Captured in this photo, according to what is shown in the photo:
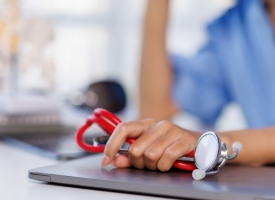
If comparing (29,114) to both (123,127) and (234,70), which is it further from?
(234,70)

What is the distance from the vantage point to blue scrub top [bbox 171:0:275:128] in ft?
4.63

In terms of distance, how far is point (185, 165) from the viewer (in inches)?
24.4

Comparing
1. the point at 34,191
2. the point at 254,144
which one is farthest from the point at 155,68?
the point at 34,191

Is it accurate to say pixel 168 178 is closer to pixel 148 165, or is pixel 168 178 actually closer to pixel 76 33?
pixel 148 165

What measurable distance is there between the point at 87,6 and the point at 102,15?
0.11 m

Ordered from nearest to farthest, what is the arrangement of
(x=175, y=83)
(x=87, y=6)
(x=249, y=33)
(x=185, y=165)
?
(x=185, y=165) < (x=249, y=33) < (x=175, y=83) < (x=87, y=6)

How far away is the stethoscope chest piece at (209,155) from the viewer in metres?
0.58

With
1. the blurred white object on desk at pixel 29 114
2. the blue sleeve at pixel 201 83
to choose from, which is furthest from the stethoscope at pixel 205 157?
the blue sleeve at pixel 201 83

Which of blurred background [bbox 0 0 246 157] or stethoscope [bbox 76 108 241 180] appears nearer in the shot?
stethoscope [bbox 76 108 241 180]

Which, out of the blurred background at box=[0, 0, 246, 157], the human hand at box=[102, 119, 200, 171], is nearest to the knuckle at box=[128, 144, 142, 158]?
the human hand at box=[102, 119, 200, 171]

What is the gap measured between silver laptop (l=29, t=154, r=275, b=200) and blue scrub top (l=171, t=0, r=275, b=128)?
2.56 ft

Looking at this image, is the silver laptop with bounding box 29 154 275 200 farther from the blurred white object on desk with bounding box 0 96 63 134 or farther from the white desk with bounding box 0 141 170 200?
the blurred white object on desk with bounding box 0 96 63 134

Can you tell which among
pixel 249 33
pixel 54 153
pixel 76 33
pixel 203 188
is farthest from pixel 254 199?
pixel 76 33

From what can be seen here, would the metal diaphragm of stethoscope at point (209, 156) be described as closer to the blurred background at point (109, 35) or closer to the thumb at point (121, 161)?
the thumb at point (121, 161)
